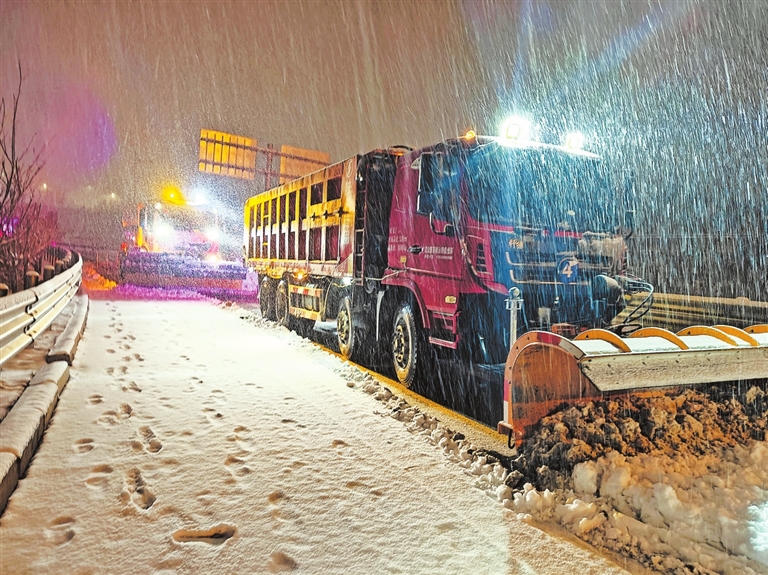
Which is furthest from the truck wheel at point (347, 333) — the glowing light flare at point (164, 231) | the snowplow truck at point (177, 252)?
the glowing light flare at point (164, 231)

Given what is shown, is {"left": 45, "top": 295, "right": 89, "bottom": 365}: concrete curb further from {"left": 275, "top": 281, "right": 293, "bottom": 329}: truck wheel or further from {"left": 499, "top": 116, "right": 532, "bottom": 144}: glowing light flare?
{"left": 499, "top": 116, "right": 532, "bottom": 144}: glowing light flare

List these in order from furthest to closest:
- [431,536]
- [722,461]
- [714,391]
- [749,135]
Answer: [749,135]
[714,391]
[722,461]
[431,536]

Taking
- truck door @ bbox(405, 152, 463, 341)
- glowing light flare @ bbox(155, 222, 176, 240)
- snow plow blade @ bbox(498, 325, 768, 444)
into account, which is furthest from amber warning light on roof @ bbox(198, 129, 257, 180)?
snow plow blade @ bbox(498, 325, 768, 444)

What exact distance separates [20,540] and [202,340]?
19.9ft

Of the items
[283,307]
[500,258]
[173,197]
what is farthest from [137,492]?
[173,197]

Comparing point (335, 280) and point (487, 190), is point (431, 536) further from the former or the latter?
point (335, 280)

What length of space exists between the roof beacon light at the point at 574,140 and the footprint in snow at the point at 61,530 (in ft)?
20.1

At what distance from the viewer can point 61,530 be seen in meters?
2.65

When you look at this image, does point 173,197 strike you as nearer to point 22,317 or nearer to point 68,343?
point 68,343

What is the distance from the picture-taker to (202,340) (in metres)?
8.49

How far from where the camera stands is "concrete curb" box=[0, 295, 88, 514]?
9.84ft

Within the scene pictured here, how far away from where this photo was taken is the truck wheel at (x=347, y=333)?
7.89 meters

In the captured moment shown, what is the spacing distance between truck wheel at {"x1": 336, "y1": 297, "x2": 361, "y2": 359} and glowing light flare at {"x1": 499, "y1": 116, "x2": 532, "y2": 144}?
3.35 meters

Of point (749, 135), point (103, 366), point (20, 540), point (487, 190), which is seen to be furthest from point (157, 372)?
point (749, 135)
